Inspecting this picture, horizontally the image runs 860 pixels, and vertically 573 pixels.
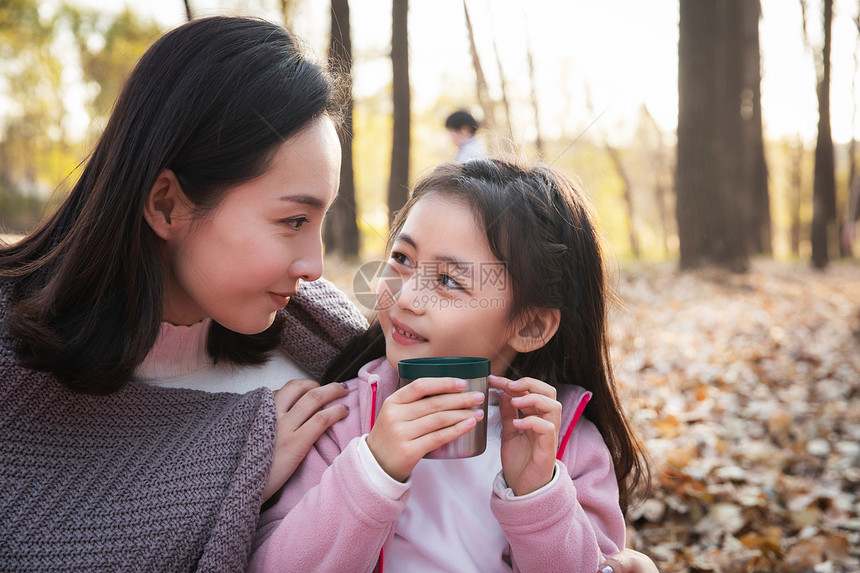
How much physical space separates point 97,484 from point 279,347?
668mm

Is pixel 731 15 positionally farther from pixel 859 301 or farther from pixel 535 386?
pixel 535 386

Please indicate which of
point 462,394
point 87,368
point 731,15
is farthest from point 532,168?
point 731,15

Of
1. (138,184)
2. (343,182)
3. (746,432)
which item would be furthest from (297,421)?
(746,432)

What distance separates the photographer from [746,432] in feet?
12.3

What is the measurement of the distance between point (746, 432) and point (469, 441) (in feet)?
9.79

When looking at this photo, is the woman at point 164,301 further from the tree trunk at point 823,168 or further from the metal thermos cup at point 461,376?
the tree trunk at point 823,168

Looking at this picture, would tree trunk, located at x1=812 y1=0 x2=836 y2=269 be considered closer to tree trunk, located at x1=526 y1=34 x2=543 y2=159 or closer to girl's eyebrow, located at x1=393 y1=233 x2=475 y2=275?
tree trunk, located at x1=526 y1=34 x2=543 y2=159

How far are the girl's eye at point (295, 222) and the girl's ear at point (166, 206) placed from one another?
0.81 ft

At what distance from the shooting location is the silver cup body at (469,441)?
1.36 m

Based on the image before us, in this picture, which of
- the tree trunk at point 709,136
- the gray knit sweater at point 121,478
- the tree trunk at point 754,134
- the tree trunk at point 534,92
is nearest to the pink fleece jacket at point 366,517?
the gray knit sweater at point 121,478

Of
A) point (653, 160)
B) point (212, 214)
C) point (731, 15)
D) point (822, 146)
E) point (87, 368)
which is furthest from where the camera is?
point (653, 160)

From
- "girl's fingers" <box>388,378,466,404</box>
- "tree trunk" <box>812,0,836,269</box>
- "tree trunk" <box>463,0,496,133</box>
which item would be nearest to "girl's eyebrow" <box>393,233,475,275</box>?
"girl's fingers" <box>388,378,466,404</box>

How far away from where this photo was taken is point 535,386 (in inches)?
59.4

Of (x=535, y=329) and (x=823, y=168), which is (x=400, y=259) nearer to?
(x=535, y=329)
